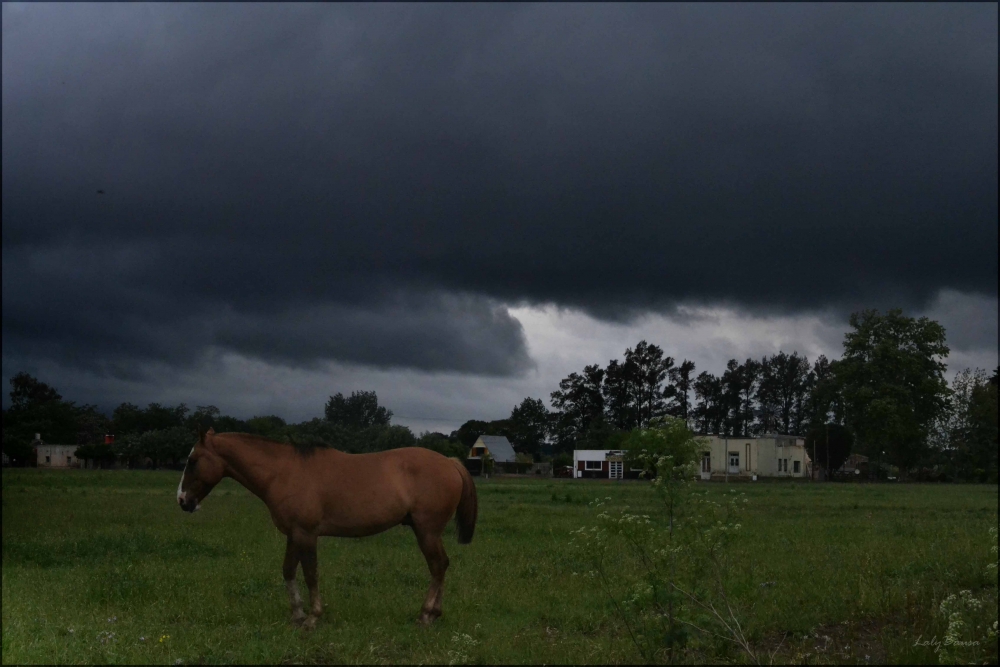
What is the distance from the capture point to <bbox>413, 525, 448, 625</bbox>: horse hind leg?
33.6ft

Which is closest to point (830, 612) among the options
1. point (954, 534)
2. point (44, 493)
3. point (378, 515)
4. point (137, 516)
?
point (378, 515)

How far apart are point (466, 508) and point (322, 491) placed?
1.87 metres

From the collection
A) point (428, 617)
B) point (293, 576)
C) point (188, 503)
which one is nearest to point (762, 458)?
point (428, 617)

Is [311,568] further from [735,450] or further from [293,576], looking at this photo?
[735,450]

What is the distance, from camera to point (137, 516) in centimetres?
2525

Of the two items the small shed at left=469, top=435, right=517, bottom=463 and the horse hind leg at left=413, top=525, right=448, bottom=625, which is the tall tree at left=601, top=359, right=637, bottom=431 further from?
the small shed at left=469, top=435, right=517, bottom=463

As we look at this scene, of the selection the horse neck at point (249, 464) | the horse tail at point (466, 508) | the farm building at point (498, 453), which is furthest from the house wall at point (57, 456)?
the horse tail at point (466, 508)

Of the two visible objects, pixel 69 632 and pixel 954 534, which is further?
pixel 954 534

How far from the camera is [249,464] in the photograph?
10.5 m

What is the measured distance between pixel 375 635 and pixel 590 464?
212 ft

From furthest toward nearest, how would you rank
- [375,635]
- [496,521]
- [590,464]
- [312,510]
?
[590,464], [496,521], [312,510], [375,635]

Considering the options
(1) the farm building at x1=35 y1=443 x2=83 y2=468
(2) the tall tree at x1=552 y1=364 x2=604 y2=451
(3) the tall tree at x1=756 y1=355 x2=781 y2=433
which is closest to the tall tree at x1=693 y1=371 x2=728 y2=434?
(2) the tall tree at x1=552 y1=364 x2=604 y2=451

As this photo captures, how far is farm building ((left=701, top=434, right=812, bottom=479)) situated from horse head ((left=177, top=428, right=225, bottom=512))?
200ft

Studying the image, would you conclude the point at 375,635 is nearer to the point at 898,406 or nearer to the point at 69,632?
the point at 69,632
